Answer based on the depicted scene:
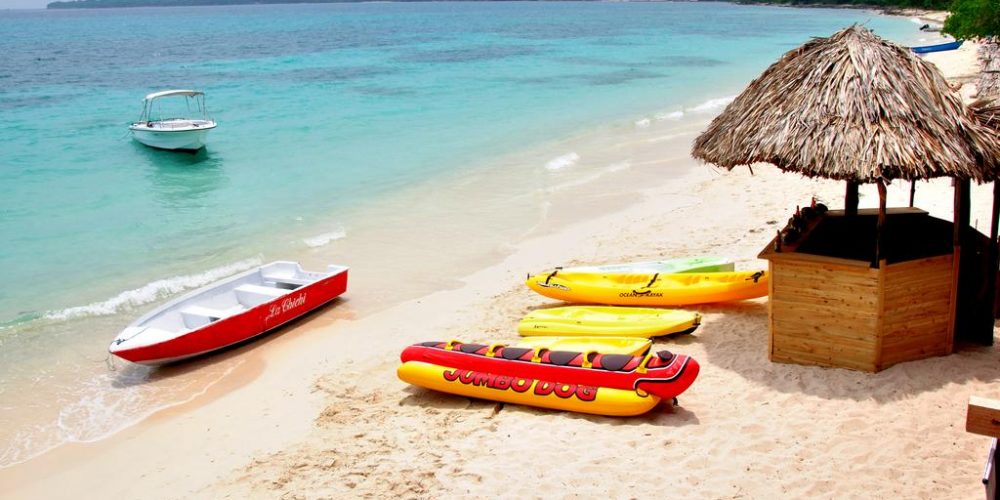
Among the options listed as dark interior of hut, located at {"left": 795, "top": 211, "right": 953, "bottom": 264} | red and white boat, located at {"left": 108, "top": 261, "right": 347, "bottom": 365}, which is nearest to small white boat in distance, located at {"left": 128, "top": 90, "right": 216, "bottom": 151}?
red and white boat, located at {"left": 108, "top": 261, "right": 347, "bottom": 365}

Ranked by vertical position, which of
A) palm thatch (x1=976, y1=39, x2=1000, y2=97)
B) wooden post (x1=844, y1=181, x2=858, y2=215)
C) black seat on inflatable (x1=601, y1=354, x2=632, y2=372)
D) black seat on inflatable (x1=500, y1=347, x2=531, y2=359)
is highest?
palm thatch (x1=976, y1=39, x2=1000, y2=97)

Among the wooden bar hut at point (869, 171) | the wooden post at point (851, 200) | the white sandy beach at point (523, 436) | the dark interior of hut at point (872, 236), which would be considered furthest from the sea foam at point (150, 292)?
the wooden post at point (851, 200)

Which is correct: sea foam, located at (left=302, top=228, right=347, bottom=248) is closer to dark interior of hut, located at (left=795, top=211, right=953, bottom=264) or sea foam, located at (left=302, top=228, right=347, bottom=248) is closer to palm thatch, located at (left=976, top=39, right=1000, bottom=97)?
dark interior of hut, located at (left=795, top=211, right=953, bottom=264)

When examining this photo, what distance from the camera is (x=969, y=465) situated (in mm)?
5770

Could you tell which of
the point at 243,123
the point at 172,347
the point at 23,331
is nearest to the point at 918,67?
the point at 172,347

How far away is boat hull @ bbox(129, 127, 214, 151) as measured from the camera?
2320 cm

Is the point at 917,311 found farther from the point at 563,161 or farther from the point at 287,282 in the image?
the point at 563,161

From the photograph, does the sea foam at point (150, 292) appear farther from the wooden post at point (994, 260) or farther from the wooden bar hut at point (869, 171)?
the wooden post at point (994, 260)

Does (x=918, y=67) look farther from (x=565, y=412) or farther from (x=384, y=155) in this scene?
(x=384, y=155)

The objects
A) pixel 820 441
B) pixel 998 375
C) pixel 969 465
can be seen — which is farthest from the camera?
pixel 998 375

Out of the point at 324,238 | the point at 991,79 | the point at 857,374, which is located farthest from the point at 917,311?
the point at 991,79

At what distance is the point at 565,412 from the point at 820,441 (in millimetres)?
2100

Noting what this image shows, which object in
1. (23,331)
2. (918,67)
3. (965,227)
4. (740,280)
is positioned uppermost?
(918,67)

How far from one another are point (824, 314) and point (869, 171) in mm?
1334
